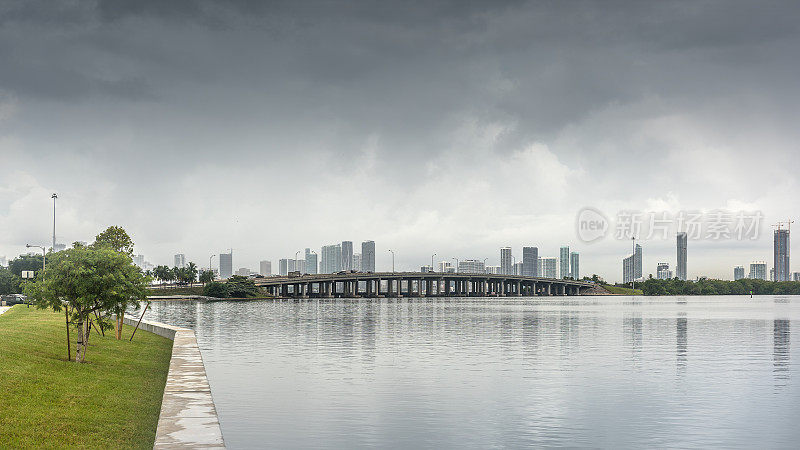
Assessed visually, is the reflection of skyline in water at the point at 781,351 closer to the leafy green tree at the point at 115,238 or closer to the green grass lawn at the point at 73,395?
the green grass lawn at the point at 73,395

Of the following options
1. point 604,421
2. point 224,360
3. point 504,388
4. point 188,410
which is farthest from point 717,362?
point 188,410

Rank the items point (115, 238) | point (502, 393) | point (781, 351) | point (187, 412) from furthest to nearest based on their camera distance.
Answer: point (115, 238)
point (781, 351)
point (502, 393)
point (187, 412)

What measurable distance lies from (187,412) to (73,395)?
500cm

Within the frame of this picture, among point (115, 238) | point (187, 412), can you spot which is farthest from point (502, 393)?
point (115, 238)

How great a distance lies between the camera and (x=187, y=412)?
64.2 feet

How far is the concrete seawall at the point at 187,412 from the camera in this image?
→ 16484 millimetres

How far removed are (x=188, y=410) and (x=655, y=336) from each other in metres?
48.2

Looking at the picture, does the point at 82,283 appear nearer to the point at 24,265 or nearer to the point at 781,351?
the point at 781,351

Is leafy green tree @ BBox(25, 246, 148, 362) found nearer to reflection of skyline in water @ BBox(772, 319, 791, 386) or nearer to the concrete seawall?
the concrete seawall

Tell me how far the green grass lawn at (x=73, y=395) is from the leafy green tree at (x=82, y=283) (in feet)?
6.93

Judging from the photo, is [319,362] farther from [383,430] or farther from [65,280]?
[383,430]

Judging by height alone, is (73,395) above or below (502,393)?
above

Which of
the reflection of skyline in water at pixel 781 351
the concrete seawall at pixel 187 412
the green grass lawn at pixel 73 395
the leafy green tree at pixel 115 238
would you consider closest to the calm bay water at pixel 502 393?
the reflection of skyline in water at pixel 781 351

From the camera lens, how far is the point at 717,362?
131 ft
